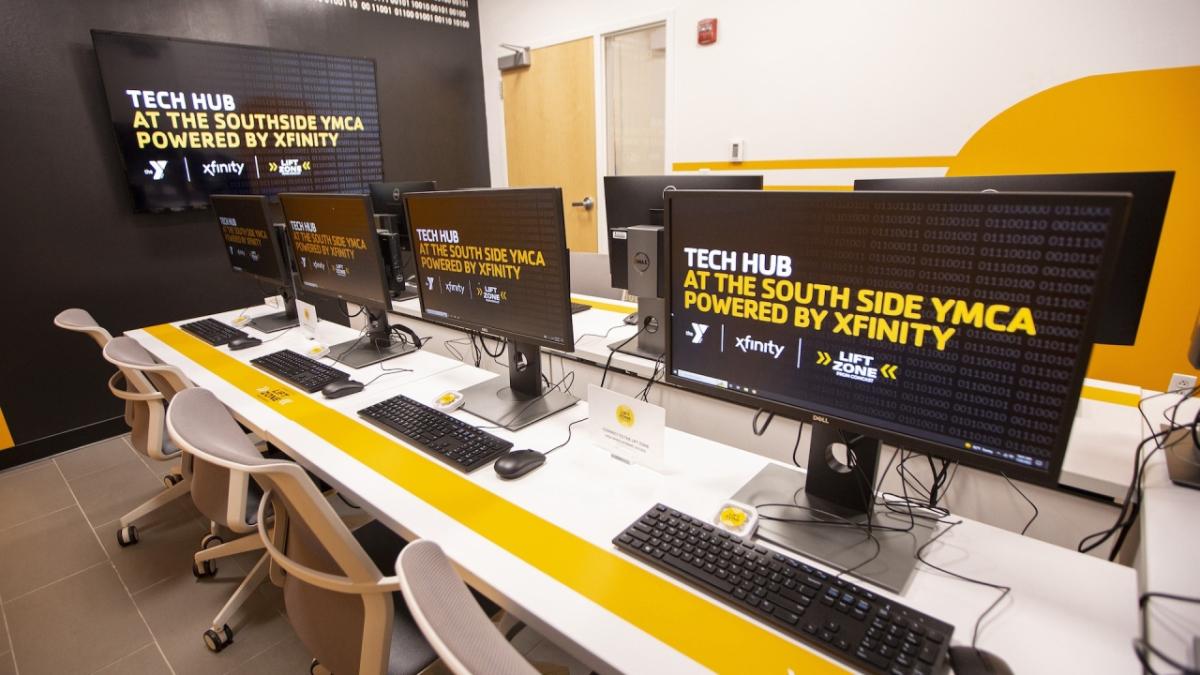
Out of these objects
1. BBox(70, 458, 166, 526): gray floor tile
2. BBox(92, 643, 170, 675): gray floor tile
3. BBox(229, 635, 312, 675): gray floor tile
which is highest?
BBox(70, 458, 166, 526): gray floor tile

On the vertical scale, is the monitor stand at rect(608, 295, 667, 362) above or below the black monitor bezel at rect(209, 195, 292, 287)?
below

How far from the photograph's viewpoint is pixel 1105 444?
1251 millimetres

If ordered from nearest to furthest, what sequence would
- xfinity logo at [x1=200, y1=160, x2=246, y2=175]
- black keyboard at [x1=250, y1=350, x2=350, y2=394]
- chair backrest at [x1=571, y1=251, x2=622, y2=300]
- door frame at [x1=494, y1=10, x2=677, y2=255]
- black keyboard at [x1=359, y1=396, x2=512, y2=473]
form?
black keyboard at [x1=359, y1=396, x2=512, y2=473], black keyboard at [x1=250, y1=350, x2=350, y2=394], chair backrest at [x1=571, y1=251, x2=622, y2=300], xfinity logo at [x1=200, y1=160, x2=246, y2=175], door frame at [x1=494, y1=10, x2=677, y2=255]

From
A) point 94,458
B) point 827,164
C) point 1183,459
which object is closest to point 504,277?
point 1183,459

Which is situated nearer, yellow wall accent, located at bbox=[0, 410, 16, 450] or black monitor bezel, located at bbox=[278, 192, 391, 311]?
black monitor bezel, located at bbox=[278, 192, 391, 311]

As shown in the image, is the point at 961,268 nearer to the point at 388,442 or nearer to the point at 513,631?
the point at 513,631

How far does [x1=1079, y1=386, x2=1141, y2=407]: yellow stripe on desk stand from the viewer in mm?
1466

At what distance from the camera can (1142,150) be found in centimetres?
230

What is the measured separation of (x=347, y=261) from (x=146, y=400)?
2.65 feet

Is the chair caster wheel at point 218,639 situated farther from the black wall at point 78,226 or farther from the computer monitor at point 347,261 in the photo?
the black wall at point 78,226

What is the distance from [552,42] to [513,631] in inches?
164

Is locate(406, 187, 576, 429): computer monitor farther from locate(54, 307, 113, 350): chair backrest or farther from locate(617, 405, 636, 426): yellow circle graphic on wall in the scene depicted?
locate(54, 307, 113, 350): chair backrest

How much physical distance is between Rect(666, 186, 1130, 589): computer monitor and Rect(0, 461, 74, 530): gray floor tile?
3001 mm

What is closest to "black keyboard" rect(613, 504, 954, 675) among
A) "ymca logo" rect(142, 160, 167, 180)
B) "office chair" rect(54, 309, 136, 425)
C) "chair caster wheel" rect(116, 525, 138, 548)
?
"office chair" rect(54, 309, 136, 425)
